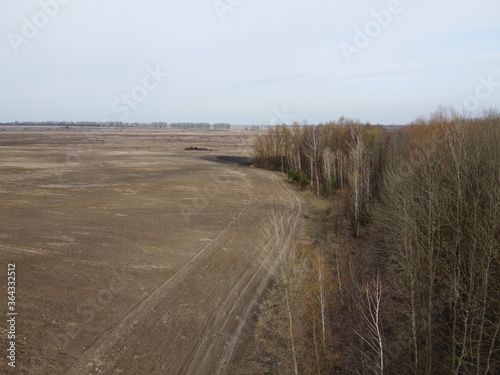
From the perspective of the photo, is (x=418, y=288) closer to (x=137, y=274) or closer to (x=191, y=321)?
(x=191, y=321)

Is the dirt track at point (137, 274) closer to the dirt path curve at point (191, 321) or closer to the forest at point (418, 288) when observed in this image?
the dirt path curve at point (191, 321)

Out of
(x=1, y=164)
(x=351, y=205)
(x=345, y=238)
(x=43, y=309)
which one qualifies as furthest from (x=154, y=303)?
(x=1, y=164)

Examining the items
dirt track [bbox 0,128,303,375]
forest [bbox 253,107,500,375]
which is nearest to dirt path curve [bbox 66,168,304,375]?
dirt track [bbox 0,128,303,375]

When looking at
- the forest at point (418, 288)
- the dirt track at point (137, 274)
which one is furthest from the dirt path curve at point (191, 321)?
the forest at point (418, 288)

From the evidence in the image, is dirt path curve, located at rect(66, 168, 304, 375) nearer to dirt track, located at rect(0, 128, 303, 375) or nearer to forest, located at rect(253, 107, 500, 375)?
dirt track, located at rect(0, 128, 303, 375)

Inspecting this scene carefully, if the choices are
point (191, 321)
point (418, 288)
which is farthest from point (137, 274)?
point (418, 288)

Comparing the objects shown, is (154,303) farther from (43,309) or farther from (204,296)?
(43,309)
